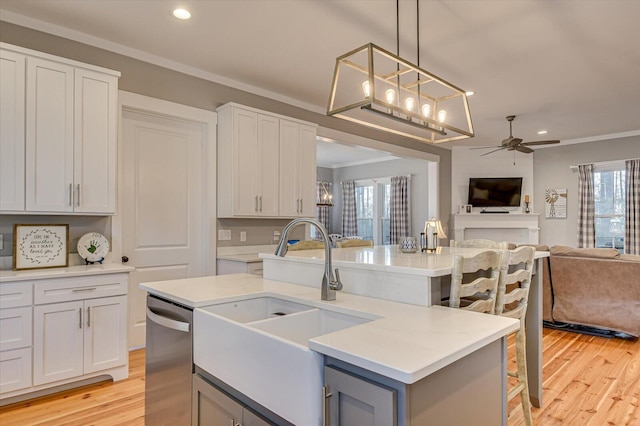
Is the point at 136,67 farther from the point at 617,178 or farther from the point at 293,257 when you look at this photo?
the point at 617,178

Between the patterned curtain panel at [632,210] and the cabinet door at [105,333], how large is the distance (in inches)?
286

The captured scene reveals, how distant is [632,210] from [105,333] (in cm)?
746

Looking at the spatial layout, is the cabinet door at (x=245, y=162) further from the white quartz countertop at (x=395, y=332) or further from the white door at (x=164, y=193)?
the white quartz countertop at (x=395, y=332)

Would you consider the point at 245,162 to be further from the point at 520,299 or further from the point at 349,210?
the point at 349,210

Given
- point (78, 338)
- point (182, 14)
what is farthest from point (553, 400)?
point (182, 14)

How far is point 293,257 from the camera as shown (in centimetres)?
212

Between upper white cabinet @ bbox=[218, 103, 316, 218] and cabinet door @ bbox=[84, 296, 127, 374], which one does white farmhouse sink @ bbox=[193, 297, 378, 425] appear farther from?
upper white cabinet @ bbox=[218, 103, 316, 218]

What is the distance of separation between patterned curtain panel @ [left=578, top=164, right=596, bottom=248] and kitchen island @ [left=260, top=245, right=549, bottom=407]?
5.21m

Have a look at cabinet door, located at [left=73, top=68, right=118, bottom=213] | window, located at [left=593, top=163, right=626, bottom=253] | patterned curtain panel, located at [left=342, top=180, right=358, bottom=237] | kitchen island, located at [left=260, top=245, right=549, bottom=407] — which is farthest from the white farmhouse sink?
patterned curtain panel, located at [left=342, top=180, right=358, bottom=237]

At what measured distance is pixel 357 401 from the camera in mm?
983

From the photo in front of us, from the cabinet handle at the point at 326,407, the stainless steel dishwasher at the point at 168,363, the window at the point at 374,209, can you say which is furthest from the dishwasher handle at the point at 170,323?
the window at the point at 374,209

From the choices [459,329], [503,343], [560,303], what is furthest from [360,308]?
[560,303]

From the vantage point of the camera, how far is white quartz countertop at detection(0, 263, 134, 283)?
247cm

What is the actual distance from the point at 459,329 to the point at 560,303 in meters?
3.86
